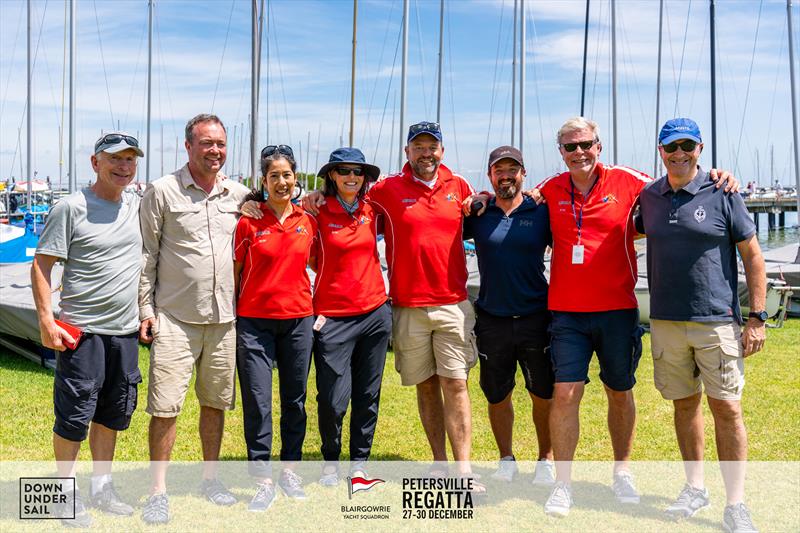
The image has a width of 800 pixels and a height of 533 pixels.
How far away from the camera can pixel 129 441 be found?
626cm

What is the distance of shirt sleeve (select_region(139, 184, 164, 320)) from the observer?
4648mm

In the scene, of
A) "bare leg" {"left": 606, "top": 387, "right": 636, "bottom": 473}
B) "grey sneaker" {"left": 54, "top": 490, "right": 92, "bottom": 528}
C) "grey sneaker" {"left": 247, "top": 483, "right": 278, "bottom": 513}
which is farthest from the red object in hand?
"bare leg" {"left": 606, "top": 387, "right": 636, "bottom": 473}

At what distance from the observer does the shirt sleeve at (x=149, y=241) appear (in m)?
4.65

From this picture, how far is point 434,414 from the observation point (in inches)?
213

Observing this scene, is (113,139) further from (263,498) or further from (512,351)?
(512,351)

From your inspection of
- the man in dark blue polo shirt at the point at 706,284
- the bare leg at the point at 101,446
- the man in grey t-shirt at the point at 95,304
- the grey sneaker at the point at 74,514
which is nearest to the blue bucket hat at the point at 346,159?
the man in grey t-shirt at the point at 95,304

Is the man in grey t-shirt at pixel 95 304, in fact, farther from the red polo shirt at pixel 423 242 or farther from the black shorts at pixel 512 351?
the black shorts at pixel 512 351

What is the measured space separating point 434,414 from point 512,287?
1.15 metres

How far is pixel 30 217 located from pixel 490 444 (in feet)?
111

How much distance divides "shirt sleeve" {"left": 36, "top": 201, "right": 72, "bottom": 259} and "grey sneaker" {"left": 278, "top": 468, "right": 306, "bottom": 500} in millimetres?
→ 2068

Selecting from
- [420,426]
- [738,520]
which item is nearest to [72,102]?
[420,426]

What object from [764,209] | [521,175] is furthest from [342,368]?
[764,209]

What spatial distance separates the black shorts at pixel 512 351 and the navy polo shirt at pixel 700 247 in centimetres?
90

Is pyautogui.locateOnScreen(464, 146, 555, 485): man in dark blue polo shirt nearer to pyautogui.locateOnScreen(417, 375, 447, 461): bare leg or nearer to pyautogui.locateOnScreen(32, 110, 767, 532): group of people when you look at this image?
pyautogui.locateOnScreen(32, 110, 767, 532): group of people
